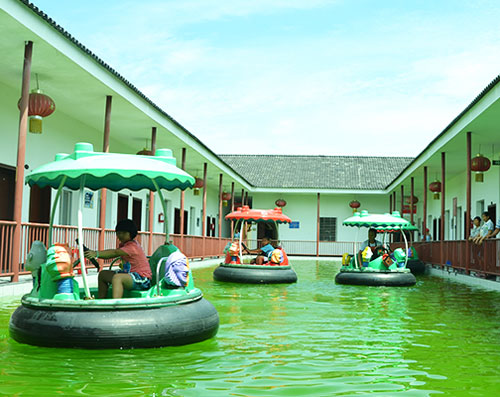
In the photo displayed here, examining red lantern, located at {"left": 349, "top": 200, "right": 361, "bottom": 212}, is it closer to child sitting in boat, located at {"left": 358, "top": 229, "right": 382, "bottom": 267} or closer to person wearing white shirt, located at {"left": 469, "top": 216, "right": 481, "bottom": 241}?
person wearing white shirt, located at {"left": 469, "top": 216, "right": 481, "bottom": 241}

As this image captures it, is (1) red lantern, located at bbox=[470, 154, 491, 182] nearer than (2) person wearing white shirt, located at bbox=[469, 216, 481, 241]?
No

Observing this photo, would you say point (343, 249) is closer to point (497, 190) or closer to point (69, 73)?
point (497, 190)

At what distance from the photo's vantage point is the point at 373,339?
22.8 feet

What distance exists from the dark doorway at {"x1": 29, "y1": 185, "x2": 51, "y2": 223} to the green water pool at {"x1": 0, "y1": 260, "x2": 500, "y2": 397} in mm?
5689

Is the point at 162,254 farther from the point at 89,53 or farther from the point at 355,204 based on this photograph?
the point at 355,204

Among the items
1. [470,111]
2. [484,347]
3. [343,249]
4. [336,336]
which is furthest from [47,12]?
[343,249]

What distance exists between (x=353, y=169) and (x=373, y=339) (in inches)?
1330

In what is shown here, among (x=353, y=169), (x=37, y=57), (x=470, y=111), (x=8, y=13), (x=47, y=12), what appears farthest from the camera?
(x=353, y=169)

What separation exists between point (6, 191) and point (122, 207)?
23.6ft

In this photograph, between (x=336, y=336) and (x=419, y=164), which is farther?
(x=419, y=164)

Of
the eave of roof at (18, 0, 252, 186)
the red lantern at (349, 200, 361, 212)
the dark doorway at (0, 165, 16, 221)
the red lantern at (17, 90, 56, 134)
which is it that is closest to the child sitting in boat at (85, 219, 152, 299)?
the eave of roof at (18, 0, 252, 186)

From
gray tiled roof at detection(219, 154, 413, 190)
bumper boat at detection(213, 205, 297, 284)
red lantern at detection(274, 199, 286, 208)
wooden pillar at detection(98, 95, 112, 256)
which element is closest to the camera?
wooden pillar at detection(98, 95, 112, 256)

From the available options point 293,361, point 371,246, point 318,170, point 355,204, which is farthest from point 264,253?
point 318,170

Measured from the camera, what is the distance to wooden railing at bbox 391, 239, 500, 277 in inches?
561
